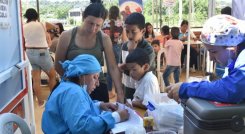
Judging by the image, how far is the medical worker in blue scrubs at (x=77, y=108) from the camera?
1.50m

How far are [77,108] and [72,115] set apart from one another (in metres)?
0.04

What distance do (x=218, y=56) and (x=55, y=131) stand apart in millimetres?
900

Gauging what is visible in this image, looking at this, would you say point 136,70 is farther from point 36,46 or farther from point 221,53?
point 36,46

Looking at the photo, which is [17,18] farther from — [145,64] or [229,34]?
[229,34]

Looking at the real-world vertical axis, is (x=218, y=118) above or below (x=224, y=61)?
below

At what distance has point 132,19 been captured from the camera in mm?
2521

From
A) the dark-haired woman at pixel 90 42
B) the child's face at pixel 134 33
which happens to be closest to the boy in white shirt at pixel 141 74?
the dark-haired woman at pixel 90 42

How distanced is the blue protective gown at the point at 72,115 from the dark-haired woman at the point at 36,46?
10.4 feet

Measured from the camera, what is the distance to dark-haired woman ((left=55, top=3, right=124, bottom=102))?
2.15 metres

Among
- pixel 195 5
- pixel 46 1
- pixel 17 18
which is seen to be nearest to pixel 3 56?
pixel 17 18

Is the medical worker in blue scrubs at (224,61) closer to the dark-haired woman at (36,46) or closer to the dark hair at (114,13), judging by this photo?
the dark-haired woman at (36,46)

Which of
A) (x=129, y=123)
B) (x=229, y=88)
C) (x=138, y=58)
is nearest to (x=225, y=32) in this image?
(x=229, y=88)

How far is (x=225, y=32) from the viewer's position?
1178 mm

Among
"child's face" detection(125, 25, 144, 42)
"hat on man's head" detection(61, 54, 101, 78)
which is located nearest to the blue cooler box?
"hat on man's head" detection(61, 54, 101, 78)
